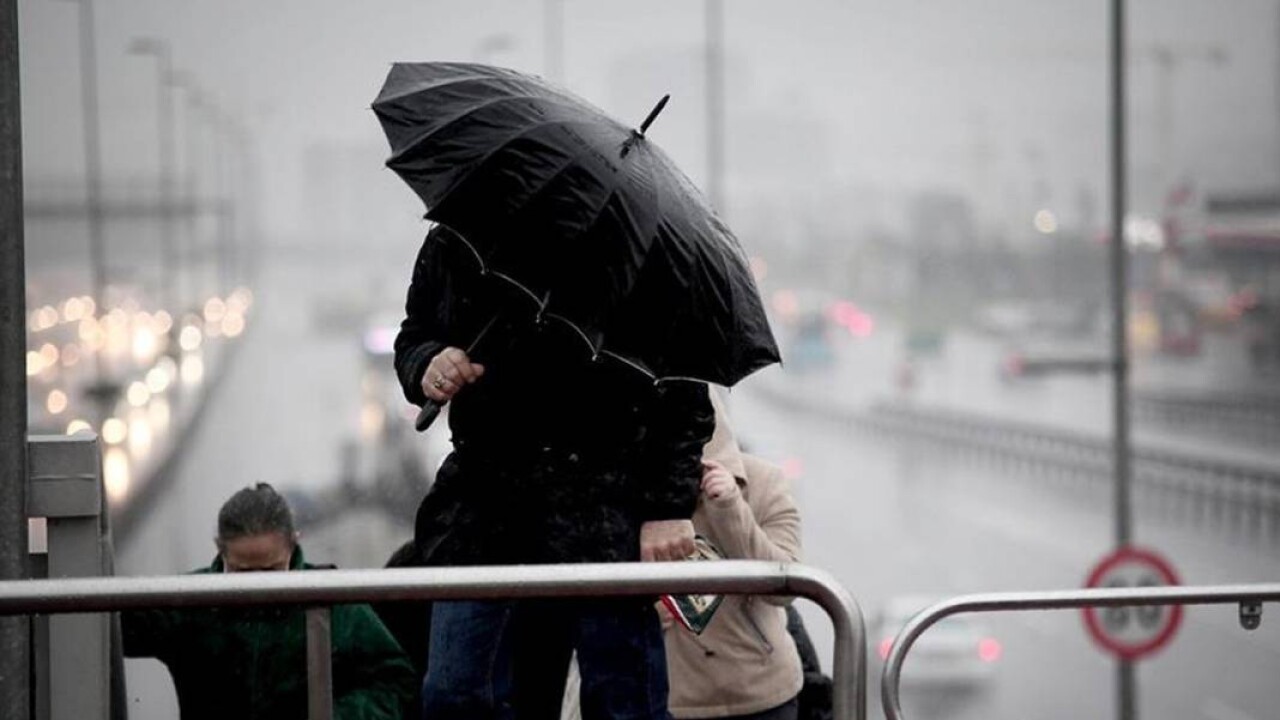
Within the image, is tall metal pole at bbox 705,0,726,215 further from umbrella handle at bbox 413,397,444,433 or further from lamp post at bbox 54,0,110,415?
umbrella handle at bbox 413,397,444,433

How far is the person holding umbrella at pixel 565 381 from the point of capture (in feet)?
12.0

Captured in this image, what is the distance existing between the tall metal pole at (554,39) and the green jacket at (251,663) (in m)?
20.6

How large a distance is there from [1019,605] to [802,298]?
241 ft

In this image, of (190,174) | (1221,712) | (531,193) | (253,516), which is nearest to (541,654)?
(253,516)

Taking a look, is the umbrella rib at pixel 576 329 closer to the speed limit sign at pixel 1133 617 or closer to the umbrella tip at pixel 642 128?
the umbrella tip at pixel 642 128

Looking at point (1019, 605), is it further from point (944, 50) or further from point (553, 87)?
point (944, 50)

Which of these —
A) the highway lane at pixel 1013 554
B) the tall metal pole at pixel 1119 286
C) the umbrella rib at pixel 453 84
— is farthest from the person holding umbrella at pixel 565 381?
the tall metal pole at pixel 1119 286

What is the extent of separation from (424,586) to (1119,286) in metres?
12.2

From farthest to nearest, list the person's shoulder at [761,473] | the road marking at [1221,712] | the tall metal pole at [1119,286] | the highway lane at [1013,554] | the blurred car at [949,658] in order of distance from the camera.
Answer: the highway lane at [1013,554] → the road marking at [1221,712] → the blurred car at [949,658] → the tall metal pole at [1119,286] → the person's shoulder at [761,473]

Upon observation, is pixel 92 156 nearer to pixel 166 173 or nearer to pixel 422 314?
pixel 166 173

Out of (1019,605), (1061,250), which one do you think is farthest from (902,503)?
(1019,605)

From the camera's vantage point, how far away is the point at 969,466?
54.4 m

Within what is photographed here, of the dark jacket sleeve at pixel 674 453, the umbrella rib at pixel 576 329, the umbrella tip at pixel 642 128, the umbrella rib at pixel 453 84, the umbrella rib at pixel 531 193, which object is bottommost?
the dark jacket sleeve at pixel 674 453

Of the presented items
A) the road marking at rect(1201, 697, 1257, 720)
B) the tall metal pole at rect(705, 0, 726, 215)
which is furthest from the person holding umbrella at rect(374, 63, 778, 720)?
the tall metal pole at rect(705, 0, 726, 215)
